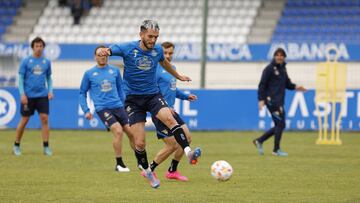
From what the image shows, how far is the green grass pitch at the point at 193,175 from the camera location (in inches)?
409

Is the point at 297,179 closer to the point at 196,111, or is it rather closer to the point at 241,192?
the point at 241,192

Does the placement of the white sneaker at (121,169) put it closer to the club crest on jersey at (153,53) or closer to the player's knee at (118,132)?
the player's knee at (118,132)

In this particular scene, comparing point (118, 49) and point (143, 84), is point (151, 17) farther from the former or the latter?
point (118, 49)

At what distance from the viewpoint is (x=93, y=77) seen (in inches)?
576

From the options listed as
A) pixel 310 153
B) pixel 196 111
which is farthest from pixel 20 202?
pixel 196 111

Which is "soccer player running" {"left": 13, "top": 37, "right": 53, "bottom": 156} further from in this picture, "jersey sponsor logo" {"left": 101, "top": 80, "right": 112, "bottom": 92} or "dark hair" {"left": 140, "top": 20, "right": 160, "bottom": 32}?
"dark hair" {"left": 140, "top": 20, "right": 160, "bottom": 32}

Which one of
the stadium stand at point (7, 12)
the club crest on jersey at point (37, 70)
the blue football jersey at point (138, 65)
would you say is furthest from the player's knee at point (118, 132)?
the stadium stand at point (7, 12)

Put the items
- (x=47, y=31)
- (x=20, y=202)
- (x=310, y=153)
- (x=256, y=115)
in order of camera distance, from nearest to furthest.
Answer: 1. (x=20, y=202)
2. (x=310, y=153)
3. (x=256, y=115)
4. (x=47, y=31)

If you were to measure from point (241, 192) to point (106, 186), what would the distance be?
184 cm

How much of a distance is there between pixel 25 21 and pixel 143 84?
24194 millimetres

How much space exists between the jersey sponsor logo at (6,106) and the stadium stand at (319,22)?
34.5ft

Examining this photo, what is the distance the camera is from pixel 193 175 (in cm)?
1323

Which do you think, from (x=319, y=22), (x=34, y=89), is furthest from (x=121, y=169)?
(x=319, y=22)

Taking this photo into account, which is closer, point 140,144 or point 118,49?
point 118,49
